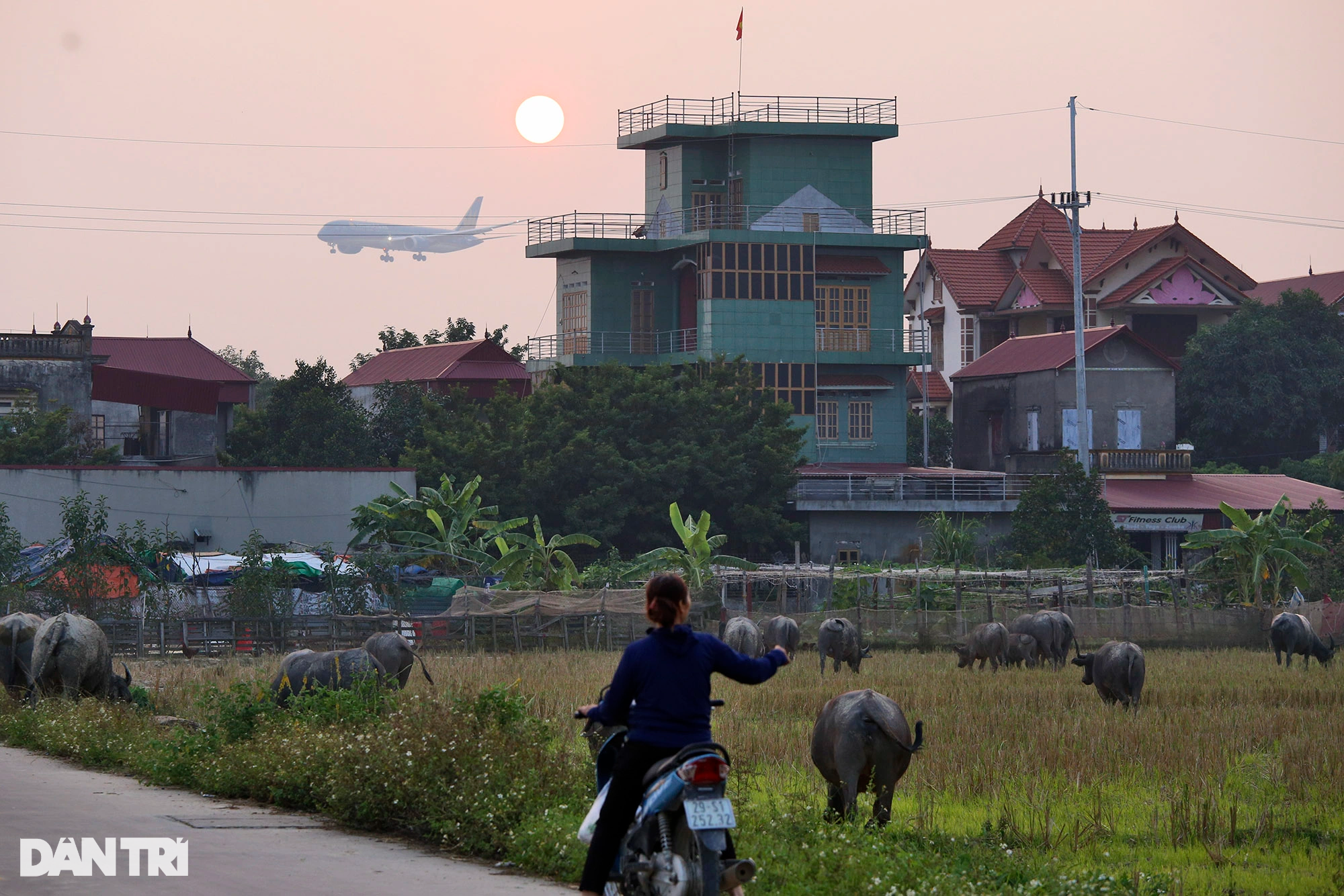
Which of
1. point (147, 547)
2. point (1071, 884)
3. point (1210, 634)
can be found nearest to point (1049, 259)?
point (1210, 634)

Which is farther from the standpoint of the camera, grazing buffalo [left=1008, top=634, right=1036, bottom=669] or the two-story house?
the two-story house

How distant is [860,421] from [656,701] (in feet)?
183

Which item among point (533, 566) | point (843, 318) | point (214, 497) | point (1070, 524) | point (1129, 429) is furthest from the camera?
point (843, 318)

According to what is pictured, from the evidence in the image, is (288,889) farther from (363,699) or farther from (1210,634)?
(1210,634)

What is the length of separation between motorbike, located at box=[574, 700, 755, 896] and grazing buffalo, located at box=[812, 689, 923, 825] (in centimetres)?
361

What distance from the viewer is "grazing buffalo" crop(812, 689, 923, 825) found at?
1139 cm

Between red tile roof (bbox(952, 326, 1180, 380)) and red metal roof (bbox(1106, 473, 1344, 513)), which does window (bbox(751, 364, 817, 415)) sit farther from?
red metal roof (bbox(1106, 473, 1344, 513))

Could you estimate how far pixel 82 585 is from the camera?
3266 cm

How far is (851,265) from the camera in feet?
203

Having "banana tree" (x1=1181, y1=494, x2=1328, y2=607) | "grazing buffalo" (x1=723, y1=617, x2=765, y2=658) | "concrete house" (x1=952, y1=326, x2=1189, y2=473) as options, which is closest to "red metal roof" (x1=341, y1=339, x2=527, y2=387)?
"concrete house" (x1=952, y1=326, x2=1189, y2=473)

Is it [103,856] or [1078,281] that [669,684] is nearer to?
[103,856]

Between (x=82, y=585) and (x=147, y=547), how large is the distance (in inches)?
135

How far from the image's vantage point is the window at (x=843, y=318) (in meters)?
61.6

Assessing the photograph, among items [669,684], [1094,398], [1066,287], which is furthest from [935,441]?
[669,684]
